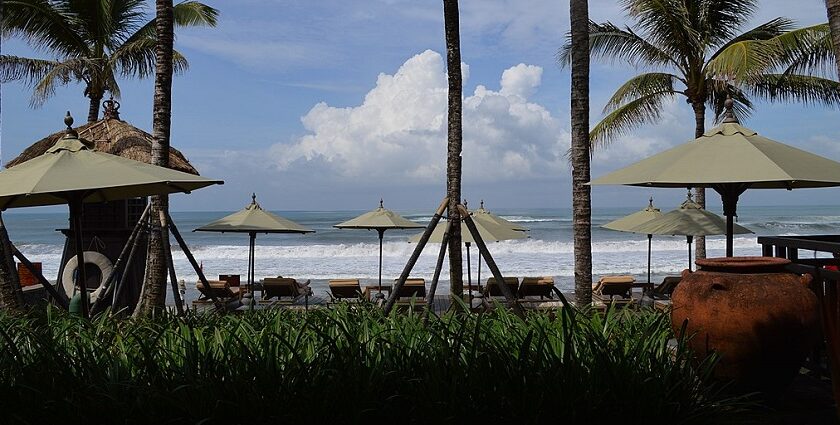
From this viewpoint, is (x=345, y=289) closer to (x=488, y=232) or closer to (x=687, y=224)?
(x=488, y=232)

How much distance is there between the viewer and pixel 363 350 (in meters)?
4.09

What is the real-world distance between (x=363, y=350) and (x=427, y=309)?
44.1 inches

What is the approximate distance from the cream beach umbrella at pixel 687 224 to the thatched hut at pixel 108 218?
8.05m

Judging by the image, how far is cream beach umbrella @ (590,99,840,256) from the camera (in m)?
5.22

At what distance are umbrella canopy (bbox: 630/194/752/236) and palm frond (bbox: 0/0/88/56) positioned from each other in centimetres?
1524

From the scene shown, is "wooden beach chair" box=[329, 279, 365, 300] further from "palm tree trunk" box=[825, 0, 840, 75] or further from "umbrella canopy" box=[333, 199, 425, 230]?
"palm tree trunk" box=[825, 0, 840, 75]

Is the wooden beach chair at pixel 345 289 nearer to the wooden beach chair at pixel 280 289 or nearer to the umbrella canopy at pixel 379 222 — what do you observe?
the wooden beach chair at pixel 280 289

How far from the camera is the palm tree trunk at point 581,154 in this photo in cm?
749

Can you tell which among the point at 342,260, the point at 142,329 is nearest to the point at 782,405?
the point at 142,329

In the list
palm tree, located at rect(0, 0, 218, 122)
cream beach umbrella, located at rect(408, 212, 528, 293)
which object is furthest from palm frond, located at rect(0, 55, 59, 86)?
cream beach umbrella, located at rect(408, 212, 528, 293)

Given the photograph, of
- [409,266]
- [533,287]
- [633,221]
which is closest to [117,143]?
[409,266]

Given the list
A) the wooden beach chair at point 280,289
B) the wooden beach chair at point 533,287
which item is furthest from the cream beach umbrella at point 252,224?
the wooden beach chair at point 533,287

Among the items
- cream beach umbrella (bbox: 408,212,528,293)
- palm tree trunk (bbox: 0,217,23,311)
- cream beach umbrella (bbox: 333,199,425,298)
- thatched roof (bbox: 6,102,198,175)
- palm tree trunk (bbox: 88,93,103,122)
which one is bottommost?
palm tree trunk (bbox: 0,217,23,311)

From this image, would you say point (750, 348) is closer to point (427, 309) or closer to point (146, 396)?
point (427, 309)
